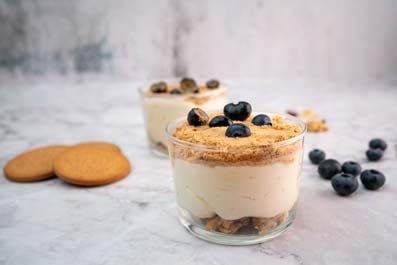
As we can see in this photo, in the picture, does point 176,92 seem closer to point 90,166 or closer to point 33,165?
point 90,166

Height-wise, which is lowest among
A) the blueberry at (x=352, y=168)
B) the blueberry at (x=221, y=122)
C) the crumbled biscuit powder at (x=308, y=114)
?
the crumbled biscuit powder at (x=308, y=114)

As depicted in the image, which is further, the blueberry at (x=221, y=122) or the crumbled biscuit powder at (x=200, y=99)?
the crumbled biscuit powder at (x=200, y=99)

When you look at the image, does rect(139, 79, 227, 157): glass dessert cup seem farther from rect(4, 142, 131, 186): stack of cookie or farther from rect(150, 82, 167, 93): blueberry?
rect(4, 142, 131, 186): stack of cookie

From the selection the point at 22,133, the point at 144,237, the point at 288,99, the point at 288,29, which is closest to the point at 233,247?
the point at 144,237

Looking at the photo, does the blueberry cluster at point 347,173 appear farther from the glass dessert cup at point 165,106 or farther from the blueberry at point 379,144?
the glass dessert cup at point 165,106

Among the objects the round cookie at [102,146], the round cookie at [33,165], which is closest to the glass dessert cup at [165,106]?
→ the round cookie at [102,146]

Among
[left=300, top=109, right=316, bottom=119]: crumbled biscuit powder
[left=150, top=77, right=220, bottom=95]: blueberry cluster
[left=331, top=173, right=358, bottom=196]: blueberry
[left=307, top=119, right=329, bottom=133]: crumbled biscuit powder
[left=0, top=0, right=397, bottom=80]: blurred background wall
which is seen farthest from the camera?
[left=0, top=0, right=397, bottom=80]: blurred background wall

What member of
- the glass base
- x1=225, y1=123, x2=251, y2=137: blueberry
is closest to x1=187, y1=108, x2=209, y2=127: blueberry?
x1=225, y1=123, x2=251, y2=137: blueberry
